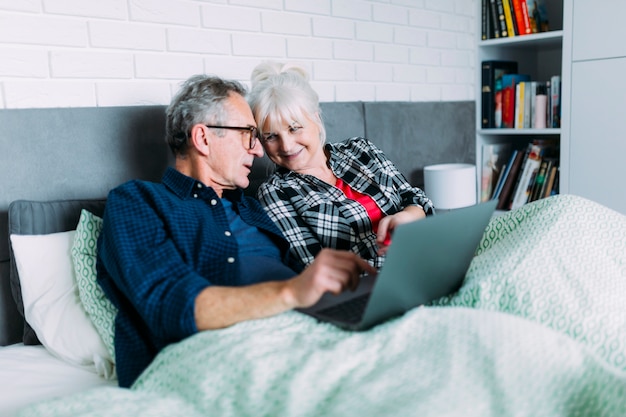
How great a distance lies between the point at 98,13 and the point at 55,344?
0.97 metres

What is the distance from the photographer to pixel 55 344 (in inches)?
55.6

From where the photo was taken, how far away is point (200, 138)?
1.53 metres

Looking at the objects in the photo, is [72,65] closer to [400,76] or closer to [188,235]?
[188,235]

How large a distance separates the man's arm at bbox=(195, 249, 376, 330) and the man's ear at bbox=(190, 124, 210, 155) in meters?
0.52

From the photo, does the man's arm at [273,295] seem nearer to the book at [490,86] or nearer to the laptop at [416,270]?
the laptop at [416,270]

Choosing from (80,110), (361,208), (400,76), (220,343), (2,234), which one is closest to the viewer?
(220,343)

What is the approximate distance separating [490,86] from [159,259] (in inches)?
92.2

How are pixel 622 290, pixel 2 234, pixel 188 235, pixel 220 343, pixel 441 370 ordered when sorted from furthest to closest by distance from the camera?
pixel 2 234, pixel 188 235, pixel 622 290, pixel 220 343, pixel 441 370

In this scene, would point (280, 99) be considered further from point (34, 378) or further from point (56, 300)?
point (34, 378)

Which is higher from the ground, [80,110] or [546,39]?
[546,39]

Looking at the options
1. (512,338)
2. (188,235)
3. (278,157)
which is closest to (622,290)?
(512,338)

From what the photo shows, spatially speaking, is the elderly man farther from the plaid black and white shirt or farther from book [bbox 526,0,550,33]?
book [bbox 526,0,550,33]

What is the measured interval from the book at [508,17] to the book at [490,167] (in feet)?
1.91

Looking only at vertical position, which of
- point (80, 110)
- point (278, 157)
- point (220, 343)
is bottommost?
point (220, 343)
